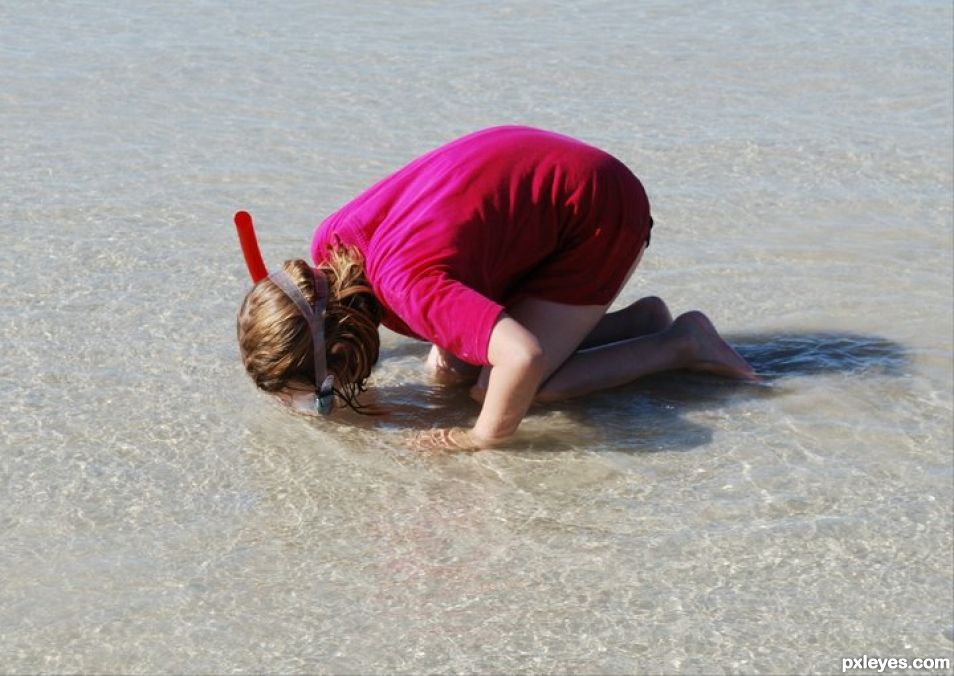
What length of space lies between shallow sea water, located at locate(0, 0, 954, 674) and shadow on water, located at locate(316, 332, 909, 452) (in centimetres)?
1

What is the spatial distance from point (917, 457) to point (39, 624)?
89.6 inches

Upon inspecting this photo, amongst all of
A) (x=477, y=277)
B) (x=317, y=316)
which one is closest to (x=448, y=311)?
(x=477, y=277)

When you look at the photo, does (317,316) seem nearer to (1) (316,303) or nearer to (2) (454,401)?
(1) (316,303)

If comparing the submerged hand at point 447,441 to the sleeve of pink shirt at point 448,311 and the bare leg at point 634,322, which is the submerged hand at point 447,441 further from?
the bare leg at point 634,322

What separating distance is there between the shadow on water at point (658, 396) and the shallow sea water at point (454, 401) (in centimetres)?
1

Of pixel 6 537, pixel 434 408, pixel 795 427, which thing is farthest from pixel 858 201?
pixel 6 537

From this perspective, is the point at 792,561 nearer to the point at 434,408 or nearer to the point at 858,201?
the point at 434,408

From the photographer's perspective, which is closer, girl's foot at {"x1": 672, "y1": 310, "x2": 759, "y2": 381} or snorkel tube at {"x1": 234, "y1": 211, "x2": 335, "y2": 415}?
snorkel tube at {"x1": 234, "y1": 211, "x2": 335, "y2": 415}

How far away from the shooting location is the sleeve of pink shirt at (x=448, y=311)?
142 inches

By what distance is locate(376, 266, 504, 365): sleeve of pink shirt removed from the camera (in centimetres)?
360

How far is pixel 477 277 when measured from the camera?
377 centimetres

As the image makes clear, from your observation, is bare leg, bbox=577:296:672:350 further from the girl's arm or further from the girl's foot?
the girl's arm

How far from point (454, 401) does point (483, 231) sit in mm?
696

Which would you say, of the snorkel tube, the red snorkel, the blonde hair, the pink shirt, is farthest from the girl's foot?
the red snorkel
